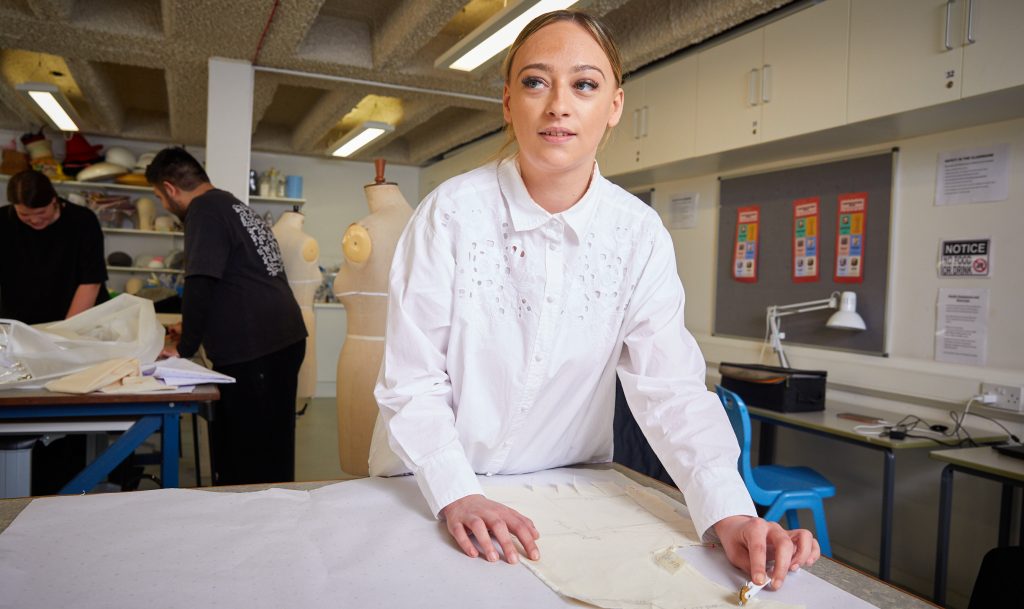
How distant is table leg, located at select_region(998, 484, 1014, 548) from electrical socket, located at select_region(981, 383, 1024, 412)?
0.30 m

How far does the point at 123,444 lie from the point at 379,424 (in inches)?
48.1

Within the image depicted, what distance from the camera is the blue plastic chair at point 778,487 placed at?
2525 millimetres

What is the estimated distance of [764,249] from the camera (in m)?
3.87

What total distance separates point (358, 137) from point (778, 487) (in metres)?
4.77

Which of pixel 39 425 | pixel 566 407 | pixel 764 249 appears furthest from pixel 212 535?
pixel 764 249

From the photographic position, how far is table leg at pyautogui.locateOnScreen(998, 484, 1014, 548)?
2.58 metres

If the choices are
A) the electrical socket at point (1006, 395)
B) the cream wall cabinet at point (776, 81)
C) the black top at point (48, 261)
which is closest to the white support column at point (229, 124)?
the black top at point (48, 261)

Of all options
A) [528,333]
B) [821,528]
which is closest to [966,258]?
[821,528]

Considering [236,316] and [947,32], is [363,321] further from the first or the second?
[947,32]

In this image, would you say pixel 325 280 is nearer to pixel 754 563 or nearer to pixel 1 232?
pixel 1 232

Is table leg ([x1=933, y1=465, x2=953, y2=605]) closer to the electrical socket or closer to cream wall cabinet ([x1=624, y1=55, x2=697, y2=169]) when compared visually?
the electrical socket

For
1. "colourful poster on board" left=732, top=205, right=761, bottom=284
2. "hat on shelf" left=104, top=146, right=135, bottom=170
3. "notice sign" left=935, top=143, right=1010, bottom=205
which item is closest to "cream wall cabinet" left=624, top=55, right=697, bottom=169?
"colourful poster on board" left=732, top=205, right=761, bottom=284

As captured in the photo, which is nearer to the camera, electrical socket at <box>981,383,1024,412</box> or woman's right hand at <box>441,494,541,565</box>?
woman's right hand at <box>441,494,541,565</box>

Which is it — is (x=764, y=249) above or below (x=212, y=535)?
above
